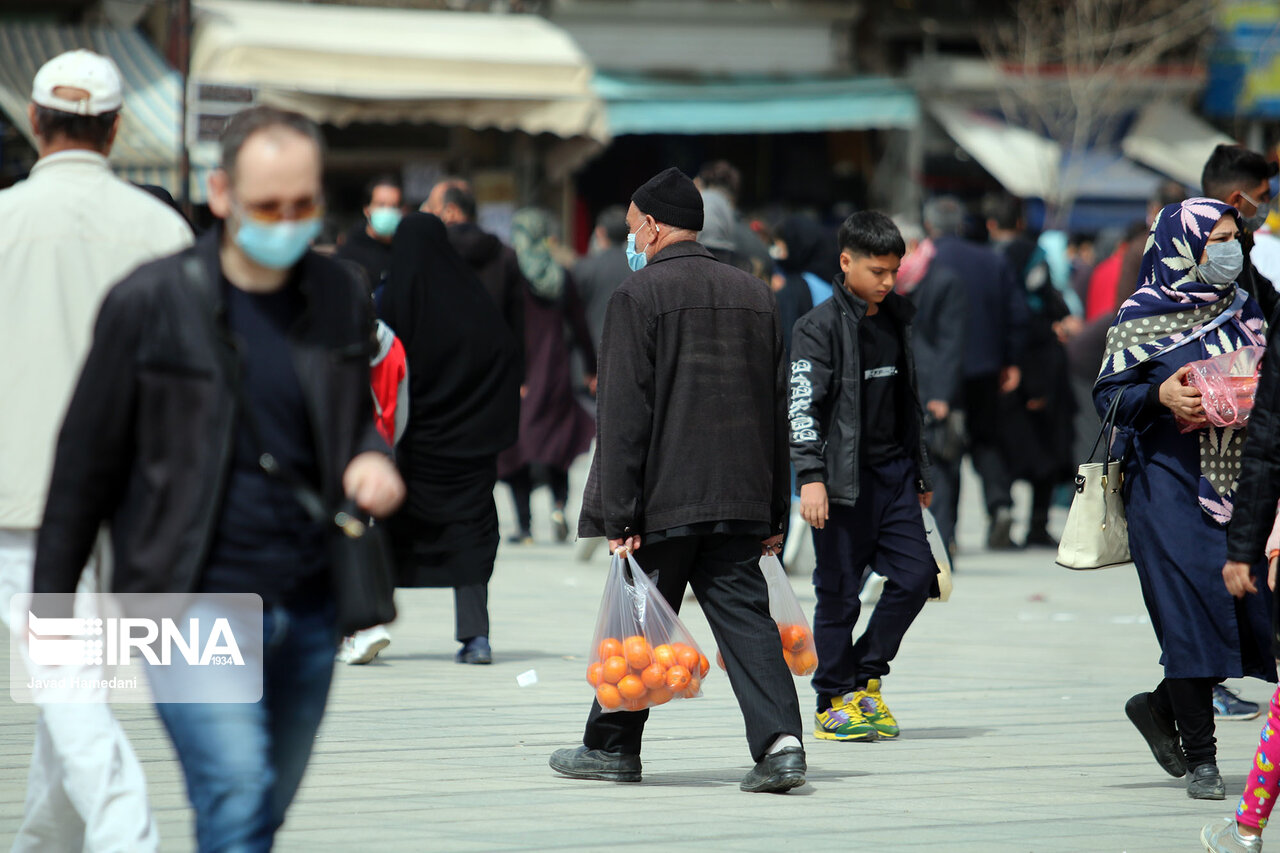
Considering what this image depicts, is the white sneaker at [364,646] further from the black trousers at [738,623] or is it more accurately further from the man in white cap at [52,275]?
the man in white cap at [52,275]

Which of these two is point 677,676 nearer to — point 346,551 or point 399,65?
point 346,551

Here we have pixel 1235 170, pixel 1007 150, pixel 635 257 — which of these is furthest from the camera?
pixel 1007 150

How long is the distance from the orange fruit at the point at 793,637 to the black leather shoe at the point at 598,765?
0.67 metres

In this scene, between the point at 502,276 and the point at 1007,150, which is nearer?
the point at 502,276

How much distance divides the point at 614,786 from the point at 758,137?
2031 centimetres

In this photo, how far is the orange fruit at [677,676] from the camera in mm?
5664

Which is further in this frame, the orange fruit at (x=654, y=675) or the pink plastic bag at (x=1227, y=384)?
the orange fruit at (x=654, y=675)

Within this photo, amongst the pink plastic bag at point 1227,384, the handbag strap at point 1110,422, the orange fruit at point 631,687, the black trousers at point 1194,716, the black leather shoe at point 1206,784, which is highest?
the pink plastic bag at point 1227,384

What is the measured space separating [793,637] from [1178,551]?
130 cm

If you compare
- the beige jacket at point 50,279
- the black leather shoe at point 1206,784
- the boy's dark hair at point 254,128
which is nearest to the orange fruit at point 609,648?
the black leather shoe at point 1206,784

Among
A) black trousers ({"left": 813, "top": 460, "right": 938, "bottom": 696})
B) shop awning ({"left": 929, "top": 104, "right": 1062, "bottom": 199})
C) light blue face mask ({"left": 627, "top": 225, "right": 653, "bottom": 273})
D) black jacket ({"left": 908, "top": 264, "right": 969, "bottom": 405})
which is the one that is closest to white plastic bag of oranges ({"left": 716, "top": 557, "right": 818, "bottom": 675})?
black trousers ({"left": 813, "top": 460, "right": 938, "bottom": 696})

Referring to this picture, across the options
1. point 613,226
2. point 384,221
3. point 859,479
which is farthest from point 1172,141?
point 859,479

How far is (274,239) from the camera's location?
3.37 m

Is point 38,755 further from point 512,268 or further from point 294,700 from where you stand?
point 512,268
